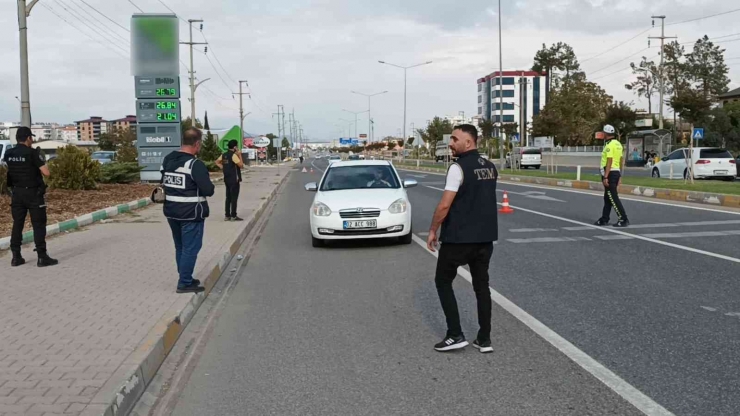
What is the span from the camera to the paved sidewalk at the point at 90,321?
423 cm

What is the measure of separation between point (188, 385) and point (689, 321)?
14.1 feet

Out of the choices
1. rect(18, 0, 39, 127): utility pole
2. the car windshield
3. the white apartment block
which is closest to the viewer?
the car windshield

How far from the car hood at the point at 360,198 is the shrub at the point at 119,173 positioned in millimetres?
15669

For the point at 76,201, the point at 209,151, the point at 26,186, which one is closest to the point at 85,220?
the point at 76,201

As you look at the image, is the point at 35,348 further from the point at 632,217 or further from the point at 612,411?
the point at 632,217

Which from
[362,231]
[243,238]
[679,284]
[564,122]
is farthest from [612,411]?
[564,122]

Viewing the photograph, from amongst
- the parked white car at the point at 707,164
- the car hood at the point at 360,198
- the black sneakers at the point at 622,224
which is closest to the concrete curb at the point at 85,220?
the car hood at the point at 360,198

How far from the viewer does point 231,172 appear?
48.9 ft

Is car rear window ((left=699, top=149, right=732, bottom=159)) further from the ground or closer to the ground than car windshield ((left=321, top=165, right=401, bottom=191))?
further from the ground

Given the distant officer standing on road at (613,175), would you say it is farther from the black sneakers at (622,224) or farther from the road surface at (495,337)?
the road surface at (495,337)

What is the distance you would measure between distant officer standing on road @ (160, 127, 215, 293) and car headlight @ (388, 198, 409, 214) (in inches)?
166

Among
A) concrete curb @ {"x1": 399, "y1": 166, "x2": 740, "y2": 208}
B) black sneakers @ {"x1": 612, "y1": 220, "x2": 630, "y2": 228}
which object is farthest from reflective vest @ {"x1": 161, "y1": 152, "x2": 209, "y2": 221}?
concrete curb @ {"x1": 399, "y1": 166, "x2": 740, "y2": 208}

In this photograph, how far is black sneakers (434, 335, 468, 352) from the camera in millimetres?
5301

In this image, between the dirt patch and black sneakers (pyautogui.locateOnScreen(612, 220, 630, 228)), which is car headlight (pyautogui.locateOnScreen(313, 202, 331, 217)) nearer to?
the dirt patch
